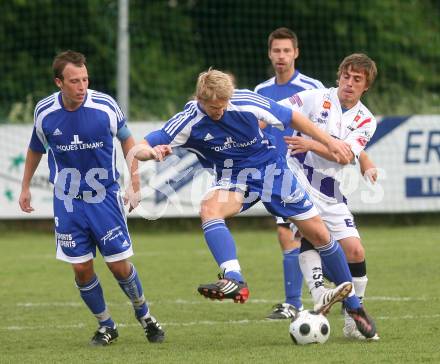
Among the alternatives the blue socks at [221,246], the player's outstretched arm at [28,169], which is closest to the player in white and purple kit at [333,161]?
the blue socks at [221,246]

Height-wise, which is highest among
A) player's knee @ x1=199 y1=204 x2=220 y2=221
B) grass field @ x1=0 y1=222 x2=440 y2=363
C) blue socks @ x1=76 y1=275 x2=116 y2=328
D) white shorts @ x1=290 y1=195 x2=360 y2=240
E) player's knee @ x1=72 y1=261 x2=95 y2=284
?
player's knee @ x1=199 y1=204 x2=220 y2=221

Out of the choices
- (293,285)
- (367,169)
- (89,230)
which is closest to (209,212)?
(89,230)

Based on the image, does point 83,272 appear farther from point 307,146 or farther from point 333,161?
point 333,161

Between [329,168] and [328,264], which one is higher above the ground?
[329,168]

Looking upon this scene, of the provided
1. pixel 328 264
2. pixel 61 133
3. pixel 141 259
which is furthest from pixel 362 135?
pixel 141 259

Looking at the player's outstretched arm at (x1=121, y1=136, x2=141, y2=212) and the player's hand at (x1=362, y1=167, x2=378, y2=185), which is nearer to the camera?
the player's outstretched arm at (x1=121, y1=136, x2=141, y2=212)

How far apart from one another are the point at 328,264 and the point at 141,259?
5785 mm

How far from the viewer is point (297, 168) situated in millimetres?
8273

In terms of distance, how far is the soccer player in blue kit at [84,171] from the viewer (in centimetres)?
748

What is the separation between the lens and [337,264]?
24.6 ft

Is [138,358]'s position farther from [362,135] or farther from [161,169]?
[161,169]

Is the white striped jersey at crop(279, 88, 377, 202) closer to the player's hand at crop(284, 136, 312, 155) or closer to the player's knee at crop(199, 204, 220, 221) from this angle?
the player's hand at crop(284, 136, 312, 155)

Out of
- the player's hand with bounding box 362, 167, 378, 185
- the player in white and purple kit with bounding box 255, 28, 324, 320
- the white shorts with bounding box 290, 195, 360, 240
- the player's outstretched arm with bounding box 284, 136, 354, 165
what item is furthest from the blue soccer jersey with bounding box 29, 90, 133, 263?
the player in white and purple kit with bounding box 255, 28, 324, 320

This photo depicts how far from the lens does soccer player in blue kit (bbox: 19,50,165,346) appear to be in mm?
7480
